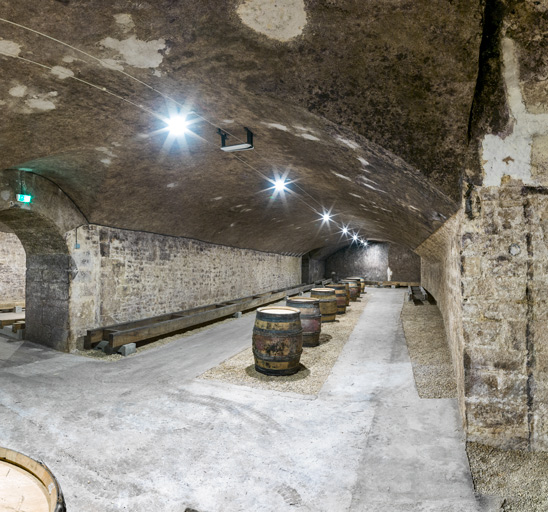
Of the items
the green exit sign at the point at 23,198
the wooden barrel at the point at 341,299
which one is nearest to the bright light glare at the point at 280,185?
the green exit sign at the point at 23,198

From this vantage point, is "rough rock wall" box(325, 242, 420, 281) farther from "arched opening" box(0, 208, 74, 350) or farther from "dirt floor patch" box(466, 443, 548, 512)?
"dirt floor patch" box(466, 443, 548, 512)

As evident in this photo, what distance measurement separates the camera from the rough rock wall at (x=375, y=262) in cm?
2484

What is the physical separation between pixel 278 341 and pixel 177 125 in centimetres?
328

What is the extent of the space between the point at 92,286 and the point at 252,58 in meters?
5.87

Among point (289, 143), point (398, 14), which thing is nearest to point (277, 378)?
point (289, 143)

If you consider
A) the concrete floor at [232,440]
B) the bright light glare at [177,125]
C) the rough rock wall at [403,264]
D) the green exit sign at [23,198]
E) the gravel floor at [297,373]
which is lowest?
the concrete floor at [232,440]

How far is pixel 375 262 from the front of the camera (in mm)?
26422

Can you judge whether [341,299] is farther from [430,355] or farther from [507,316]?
[507,316]

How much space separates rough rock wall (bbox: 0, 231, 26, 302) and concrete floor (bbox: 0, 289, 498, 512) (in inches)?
349

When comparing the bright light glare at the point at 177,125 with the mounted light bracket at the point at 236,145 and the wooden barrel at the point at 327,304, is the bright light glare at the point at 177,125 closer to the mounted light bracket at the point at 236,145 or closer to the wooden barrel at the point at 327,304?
the mounted light bracket at the point at 236,145

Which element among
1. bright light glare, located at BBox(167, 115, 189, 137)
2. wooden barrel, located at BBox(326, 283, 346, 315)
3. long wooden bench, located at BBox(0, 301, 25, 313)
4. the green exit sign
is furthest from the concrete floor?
long wooden bench, located at BBox(0, 301, 25, 313)

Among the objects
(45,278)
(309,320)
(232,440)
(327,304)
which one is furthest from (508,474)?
(45,278)

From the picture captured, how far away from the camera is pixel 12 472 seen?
148 cm

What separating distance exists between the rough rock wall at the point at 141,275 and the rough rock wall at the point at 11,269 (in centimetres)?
760
